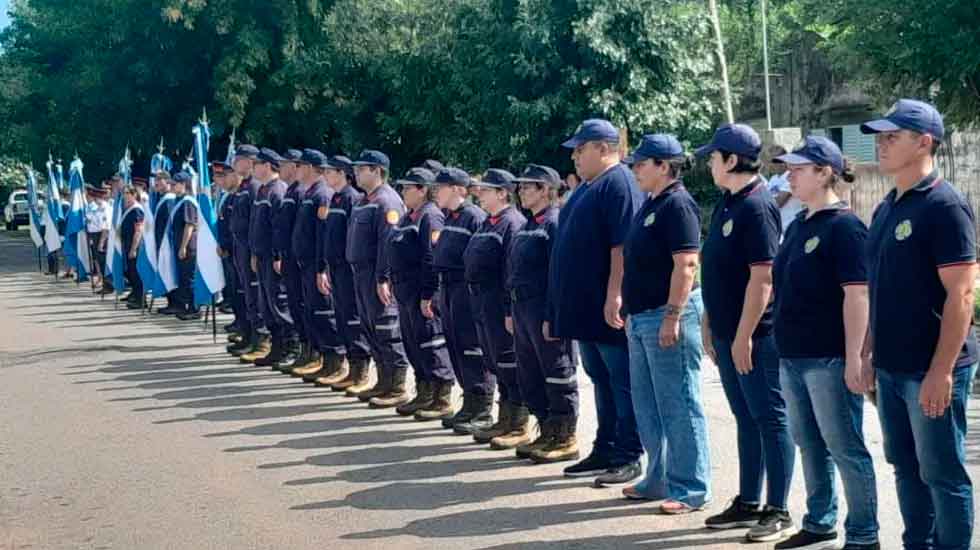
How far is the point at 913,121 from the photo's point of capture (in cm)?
595

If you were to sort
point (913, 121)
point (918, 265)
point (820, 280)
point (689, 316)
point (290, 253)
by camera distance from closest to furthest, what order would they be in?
point (918, 265) < point (913, 121) < point (820, 280) < point (689, 316) < point (290, 253)

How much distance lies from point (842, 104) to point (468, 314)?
25608 millimetres

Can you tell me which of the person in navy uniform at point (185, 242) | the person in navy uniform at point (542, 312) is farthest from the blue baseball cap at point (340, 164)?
the person in navy uniform at point (185, 242)

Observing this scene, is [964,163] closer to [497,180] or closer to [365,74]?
[365,74]

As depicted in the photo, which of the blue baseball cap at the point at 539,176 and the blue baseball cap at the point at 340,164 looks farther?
the blue baseball cap at the point at 340,164

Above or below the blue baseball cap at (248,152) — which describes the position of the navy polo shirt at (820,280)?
below

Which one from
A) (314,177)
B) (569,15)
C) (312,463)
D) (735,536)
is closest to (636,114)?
(569,15)

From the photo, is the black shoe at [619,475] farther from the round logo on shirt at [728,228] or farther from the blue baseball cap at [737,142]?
the blue baseball cap at [737,142]

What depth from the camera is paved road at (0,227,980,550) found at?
7.68 meters

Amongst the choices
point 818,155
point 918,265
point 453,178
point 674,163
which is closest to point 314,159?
point 453,178

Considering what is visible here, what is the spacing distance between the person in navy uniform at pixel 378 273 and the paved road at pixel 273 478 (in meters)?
0.37

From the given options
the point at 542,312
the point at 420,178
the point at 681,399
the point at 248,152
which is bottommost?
the point at 681,399

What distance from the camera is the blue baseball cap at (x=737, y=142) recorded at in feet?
23.8

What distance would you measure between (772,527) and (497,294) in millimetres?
3485
